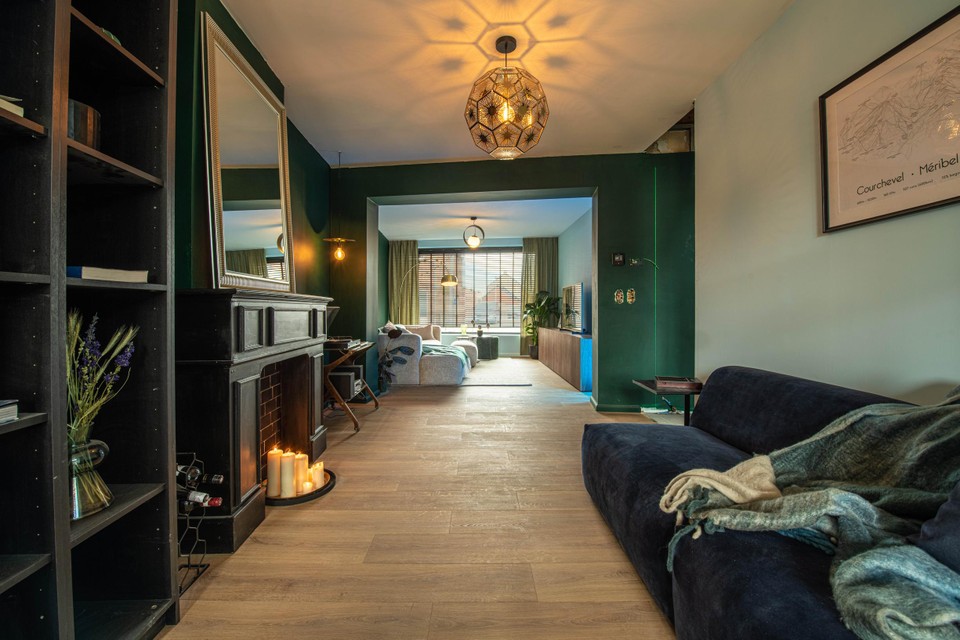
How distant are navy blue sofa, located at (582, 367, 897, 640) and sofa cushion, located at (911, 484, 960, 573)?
202 mm

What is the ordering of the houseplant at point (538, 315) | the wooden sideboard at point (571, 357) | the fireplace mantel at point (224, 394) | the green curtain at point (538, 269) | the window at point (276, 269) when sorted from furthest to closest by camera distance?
1. the green curtain at point (538, 269)
2. the houseplant at point (538, 315)
3. the wooden sideboard at point (571, 357)
4. the window at point (276, 269)
5. the fireplace mantel at point (224, 394)

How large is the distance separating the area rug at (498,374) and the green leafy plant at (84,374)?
478 centimetres

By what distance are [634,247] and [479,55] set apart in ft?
8.31

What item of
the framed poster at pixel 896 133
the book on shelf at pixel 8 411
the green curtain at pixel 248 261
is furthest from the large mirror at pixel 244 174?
the framed poster at pixel 896 133

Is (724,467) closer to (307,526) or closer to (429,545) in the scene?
(429,545)

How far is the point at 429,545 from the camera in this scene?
6.07 feet

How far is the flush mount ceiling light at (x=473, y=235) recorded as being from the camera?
7125 millimetres

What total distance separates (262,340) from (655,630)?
2097 millimetres

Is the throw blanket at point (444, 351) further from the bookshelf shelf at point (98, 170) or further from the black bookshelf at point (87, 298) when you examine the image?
the bookshelf shelf at point (98, 170)

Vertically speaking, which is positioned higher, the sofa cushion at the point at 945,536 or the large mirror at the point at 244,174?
the large mirror at the point at 244,174

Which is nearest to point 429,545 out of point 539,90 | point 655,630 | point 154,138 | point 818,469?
point 655,630

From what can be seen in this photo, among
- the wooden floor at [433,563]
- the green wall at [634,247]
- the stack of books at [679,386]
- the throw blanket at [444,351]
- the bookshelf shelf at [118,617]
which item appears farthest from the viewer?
the throw blanket at [444,351]

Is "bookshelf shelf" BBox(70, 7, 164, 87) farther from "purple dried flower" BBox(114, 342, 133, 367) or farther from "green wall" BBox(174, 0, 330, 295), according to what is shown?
"purple dried flower" BBox(114, 342, 133, 367)

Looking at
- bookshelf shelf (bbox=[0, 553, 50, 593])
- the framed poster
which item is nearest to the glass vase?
bookshelf shelf (bbox=[0, 553, 50, 593])
